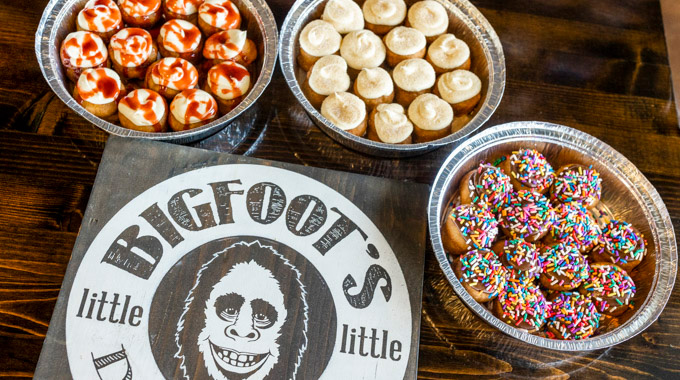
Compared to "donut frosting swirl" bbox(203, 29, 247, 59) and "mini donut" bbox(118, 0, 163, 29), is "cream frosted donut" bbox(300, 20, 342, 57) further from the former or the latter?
"mini donut" bbox(118, 0, 163, 29)

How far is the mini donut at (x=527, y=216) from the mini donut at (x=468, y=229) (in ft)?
0.19

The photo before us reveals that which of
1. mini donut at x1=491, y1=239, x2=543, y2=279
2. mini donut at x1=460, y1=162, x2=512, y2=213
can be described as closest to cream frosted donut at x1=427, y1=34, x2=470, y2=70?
mini donut at x1=460, y1=162, x2=512, y2=213

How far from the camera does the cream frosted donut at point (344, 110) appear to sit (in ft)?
5.47

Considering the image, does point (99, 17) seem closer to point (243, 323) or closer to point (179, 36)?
point (179, 36)

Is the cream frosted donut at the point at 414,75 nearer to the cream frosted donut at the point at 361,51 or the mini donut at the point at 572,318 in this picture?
the cream frosted donut at the point at 361,51

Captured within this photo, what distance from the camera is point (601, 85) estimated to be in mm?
2020

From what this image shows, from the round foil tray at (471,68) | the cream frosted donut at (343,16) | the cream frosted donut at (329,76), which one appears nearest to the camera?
the round foil tray at (471,68)

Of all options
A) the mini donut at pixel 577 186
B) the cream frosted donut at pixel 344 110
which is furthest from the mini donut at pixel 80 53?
the mini donut at pixel 577 186

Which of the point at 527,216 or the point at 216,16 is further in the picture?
the point at 216,16

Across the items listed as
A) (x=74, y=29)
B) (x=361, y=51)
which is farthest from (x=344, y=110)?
(x=74, y=29)

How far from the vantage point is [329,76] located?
1.75 meters

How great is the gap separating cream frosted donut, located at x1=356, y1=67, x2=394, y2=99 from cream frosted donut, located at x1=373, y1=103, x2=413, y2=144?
0.22 feet

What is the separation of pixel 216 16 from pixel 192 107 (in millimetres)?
352

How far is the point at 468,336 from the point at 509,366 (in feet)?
0.46
